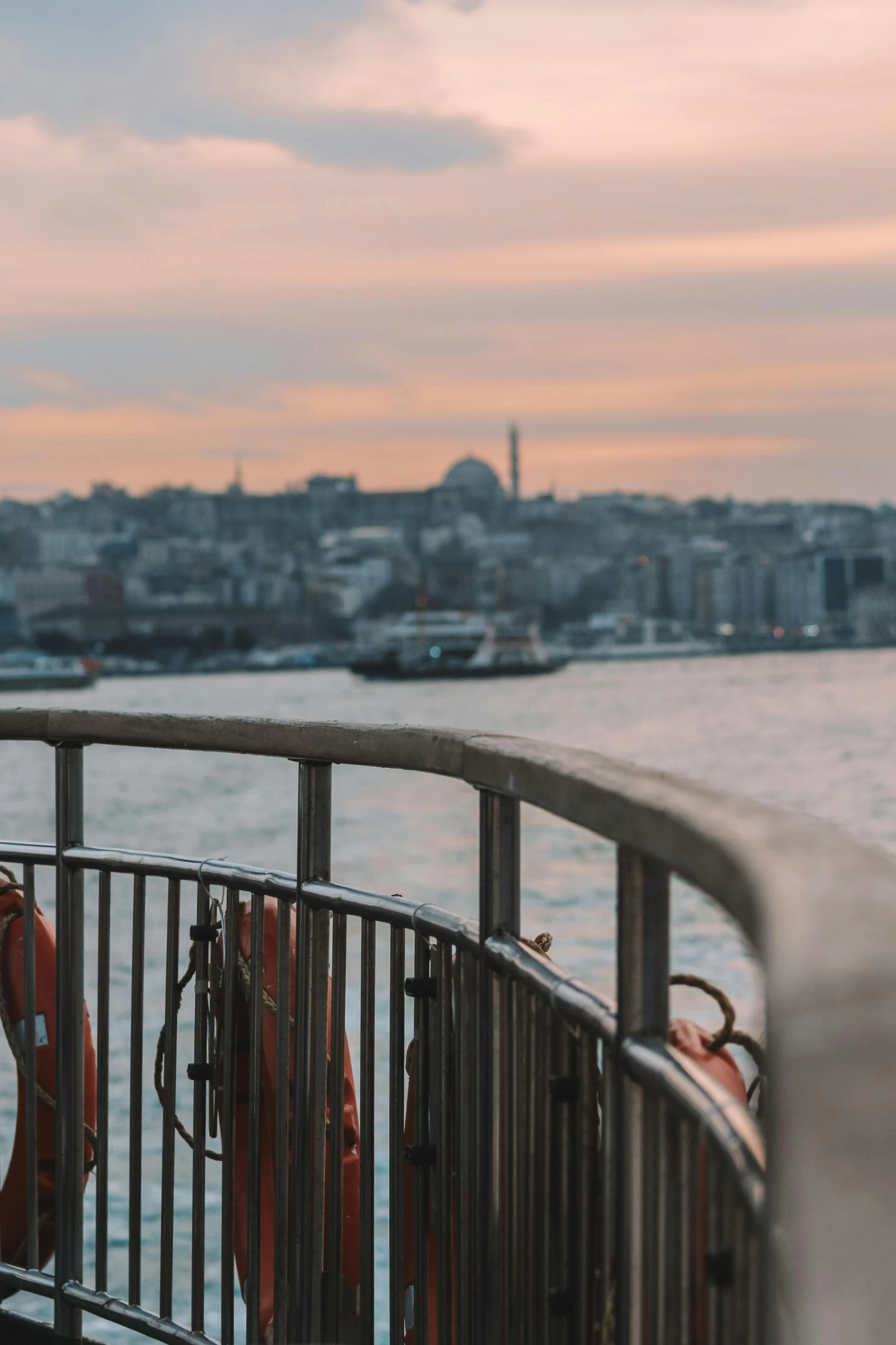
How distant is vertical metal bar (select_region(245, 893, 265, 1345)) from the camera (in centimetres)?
259

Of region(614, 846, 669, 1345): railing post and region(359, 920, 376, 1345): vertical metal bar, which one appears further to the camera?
region(359, 920, 376, 1345): vertical metal bar

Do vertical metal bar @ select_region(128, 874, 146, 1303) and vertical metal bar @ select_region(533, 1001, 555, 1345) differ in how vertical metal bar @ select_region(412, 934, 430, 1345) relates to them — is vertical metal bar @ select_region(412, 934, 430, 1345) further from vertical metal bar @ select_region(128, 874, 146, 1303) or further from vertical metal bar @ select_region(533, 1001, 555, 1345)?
vertical metal bar @ select_region(128, 874, 146, 1303)

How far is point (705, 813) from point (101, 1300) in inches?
80.8

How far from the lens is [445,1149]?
2.20 meters

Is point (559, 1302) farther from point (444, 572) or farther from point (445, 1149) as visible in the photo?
point (444, 572)

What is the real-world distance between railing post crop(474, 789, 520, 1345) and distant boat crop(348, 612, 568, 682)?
12361cm

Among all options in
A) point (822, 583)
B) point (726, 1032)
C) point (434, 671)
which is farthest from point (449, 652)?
point (726, 1032)

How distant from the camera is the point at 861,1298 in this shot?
63 cm

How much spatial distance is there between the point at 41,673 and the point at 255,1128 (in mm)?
127068

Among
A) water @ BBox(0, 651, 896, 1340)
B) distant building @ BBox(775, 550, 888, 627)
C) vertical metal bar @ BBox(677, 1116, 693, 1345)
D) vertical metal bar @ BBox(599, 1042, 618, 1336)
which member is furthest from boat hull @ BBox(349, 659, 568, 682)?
vertical metal bar @ BBox(677, 1116, 693, 1345)

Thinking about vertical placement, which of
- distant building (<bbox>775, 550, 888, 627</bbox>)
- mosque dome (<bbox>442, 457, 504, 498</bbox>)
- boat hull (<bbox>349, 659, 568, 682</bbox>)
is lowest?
boat hull (<bbox>349, 659, 568, 682</bbox>)

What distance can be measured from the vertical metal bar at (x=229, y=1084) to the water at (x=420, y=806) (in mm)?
554

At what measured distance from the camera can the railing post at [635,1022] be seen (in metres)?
1.42

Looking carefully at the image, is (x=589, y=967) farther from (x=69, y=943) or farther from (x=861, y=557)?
(x=861, y=557)
